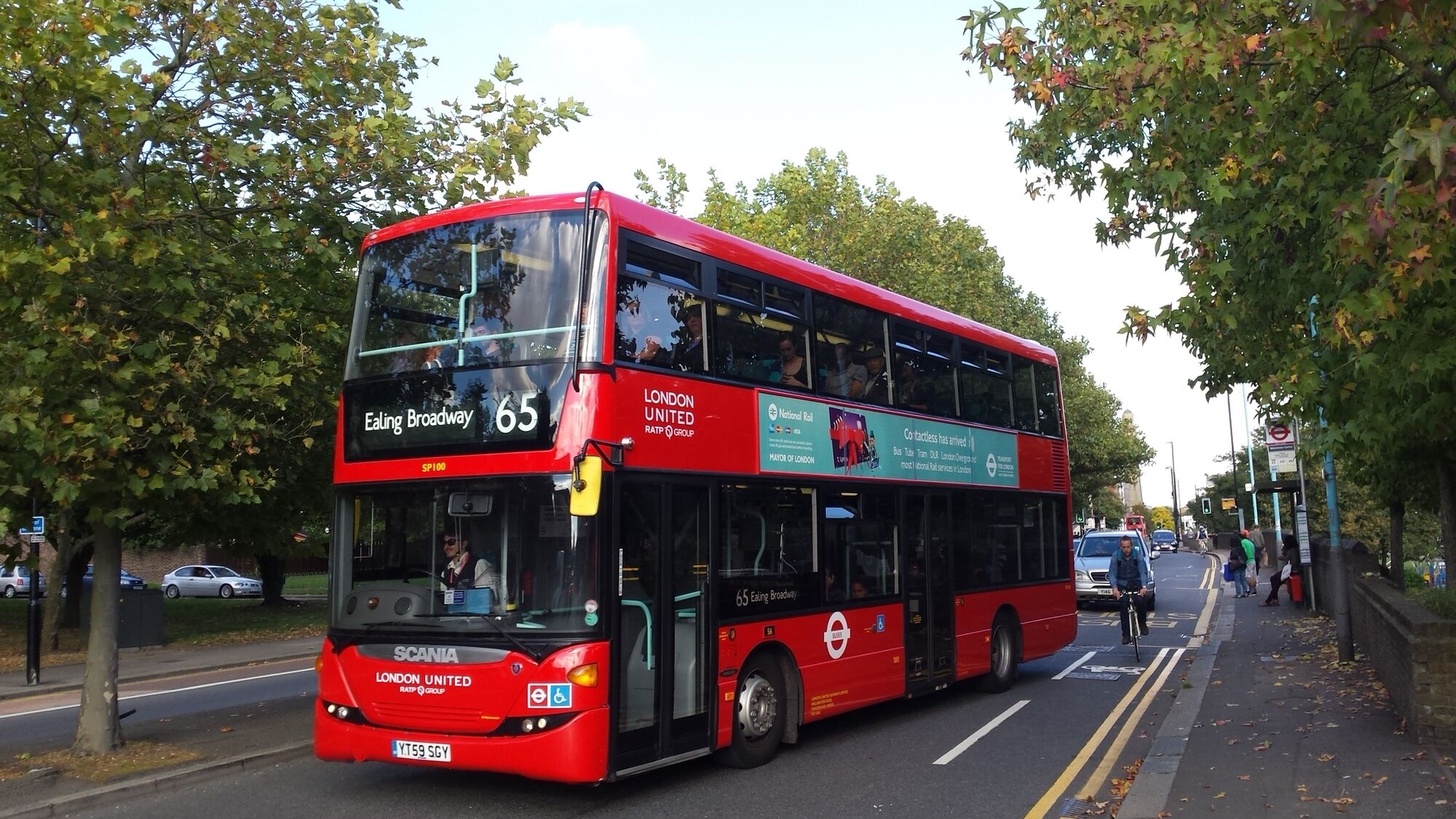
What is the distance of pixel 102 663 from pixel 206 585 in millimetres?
42481

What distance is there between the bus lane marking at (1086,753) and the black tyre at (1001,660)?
1.37 meters

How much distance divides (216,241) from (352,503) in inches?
142

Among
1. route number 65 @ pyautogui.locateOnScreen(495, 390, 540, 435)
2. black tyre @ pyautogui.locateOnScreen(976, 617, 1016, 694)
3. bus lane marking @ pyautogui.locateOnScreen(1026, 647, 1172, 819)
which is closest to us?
route number 65 @ pyautogui.locateOnScreen(495, 390, 540, 435)

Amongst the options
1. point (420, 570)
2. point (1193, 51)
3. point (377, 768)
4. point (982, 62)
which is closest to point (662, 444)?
point (420, 570)

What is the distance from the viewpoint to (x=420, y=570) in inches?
323

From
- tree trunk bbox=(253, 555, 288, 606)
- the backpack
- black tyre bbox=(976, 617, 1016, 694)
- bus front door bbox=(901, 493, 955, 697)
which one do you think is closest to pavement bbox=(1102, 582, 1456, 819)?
black tyre bbox=(976, 617, 1016, 694)

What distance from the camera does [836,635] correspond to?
10680 millimetres

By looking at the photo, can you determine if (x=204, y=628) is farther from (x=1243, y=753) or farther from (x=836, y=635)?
(x=1243, y=753)

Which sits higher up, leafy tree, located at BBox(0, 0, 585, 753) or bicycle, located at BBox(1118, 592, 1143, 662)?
leafy tree, located at BBox(0, 0, 585, 753)

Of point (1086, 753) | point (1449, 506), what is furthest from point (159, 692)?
point (1449, 506)

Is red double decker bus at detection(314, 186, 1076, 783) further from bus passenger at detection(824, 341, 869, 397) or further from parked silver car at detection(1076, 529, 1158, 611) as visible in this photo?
parked silver car at detection(1076, 529, 1158, 611)

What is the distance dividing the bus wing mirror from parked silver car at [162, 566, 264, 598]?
4511cm

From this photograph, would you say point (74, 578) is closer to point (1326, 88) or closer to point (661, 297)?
point (661, 297)

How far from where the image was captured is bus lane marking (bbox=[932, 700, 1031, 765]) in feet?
33.1
